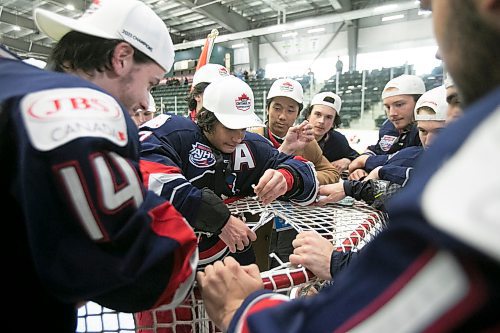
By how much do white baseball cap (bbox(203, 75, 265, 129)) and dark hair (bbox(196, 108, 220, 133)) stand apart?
2 centimetres

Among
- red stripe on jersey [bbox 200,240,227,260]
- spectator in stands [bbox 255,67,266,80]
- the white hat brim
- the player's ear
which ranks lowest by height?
red stripe on jersey [bbox 200,240,227,260]

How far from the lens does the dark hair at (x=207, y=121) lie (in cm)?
140

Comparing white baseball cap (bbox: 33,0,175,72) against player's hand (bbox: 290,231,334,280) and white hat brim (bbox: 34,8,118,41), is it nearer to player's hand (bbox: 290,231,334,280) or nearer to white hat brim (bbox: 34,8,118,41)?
white hat brim (bbox: 34,8,118,41)

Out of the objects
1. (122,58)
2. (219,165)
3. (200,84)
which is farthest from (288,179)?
(200,84)

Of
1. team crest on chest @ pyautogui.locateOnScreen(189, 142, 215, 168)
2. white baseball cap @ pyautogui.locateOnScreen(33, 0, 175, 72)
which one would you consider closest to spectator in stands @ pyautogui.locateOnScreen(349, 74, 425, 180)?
team crest on chest @ pyautogui.locateOnScreen(189, 142, 215, 168)

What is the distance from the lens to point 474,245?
194 mm

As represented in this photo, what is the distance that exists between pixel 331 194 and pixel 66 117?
1144 mm

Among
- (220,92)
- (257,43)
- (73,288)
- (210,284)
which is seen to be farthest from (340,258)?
(257,43)

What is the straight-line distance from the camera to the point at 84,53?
2.79 ft

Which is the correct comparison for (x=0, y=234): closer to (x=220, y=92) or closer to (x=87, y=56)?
(x=87, y=56)

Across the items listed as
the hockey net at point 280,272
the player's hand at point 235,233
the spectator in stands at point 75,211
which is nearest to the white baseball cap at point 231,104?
the hockey net at point 280,272

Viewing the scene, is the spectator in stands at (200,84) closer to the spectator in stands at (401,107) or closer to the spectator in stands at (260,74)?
the spectator in stands at (401,107)

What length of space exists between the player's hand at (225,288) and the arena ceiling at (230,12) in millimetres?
9424

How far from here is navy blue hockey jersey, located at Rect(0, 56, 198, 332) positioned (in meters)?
0.43
